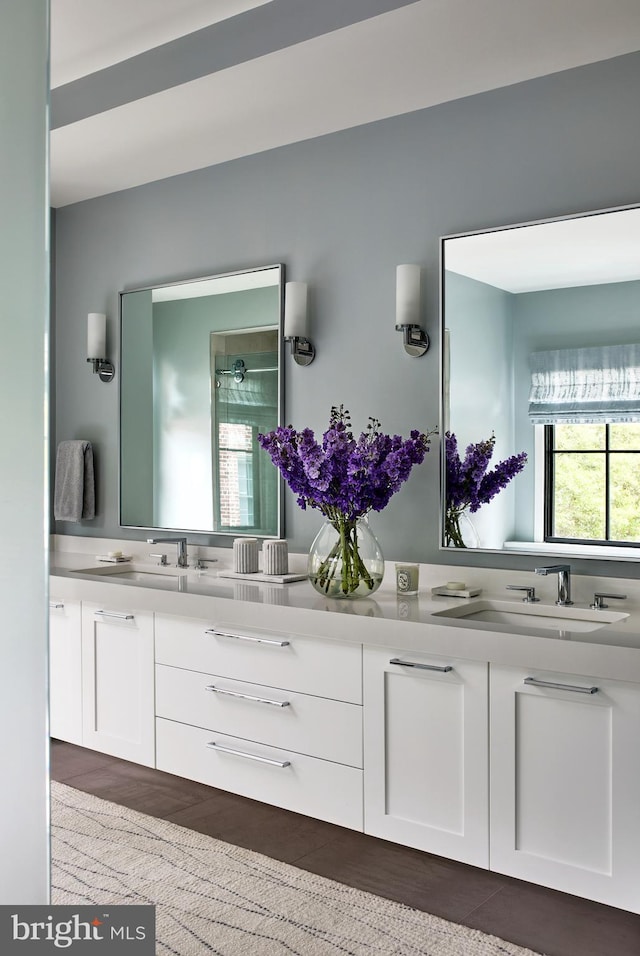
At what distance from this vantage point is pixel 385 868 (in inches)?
95.4

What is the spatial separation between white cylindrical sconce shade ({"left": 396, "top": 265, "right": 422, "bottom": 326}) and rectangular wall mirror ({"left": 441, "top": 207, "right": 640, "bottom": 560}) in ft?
0.42

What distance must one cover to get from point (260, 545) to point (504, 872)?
1646mm

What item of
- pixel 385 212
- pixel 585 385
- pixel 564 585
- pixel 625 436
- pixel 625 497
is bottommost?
pixel 564 585

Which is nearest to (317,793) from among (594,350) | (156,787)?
(156,787)

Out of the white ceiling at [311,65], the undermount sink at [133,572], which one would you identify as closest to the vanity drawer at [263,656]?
the undermount sink at [133,572]

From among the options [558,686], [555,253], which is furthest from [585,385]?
[558,686]

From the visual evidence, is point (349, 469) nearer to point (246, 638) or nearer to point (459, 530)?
point (459, 530)

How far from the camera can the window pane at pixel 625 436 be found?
2.53 metres

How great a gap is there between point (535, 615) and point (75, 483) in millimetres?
2374

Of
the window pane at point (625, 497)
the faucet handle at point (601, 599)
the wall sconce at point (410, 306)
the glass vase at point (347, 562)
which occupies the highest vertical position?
the wall sconce at point (410, 306)

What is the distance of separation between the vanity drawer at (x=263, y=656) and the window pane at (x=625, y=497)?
0.88m

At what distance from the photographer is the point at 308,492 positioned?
285 centimetres

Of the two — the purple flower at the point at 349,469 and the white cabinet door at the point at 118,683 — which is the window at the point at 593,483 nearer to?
the purple flower at the point at 349,469

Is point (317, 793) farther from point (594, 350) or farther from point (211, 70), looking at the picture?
point (211, 70)
